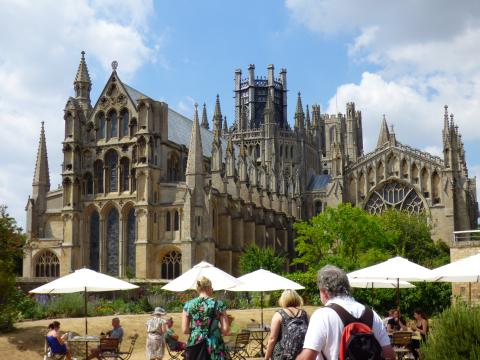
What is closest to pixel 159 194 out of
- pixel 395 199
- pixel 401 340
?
pixel 395 199

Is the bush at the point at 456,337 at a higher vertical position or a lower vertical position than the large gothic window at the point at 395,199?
lower

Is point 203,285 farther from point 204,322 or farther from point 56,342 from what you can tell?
point 56,342

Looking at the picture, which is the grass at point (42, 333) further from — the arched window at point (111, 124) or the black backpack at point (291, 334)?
the arched window at point (111, 124)

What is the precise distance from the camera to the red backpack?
613 cm

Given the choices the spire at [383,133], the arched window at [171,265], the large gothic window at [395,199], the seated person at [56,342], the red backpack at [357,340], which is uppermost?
the spire at [383,133]

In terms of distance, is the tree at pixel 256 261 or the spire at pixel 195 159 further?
the tree at pixel 256 261

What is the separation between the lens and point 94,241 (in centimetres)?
5594

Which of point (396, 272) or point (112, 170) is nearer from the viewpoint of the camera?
point (396, 272)

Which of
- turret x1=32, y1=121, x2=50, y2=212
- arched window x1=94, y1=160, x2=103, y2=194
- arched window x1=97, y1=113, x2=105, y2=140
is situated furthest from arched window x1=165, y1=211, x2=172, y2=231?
turret x1=32, y1=121, x2=50, y2=212

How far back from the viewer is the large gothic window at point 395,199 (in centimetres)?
7056

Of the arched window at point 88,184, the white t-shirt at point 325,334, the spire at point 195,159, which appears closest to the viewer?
the white t-shirt at point 325,334

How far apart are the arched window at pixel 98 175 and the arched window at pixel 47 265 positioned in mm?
6183

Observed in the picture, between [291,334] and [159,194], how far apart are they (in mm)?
44396

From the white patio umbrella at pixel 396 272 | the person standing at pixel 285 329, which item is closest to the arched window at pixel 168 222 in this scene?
the white patio umbrella at pixel 396 272
